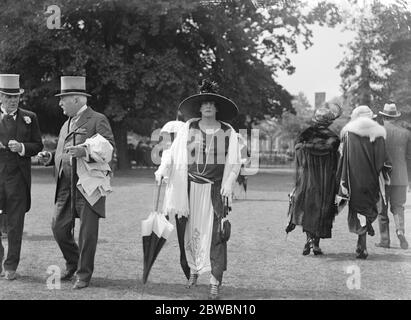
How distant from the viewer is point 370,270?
24.8 ft

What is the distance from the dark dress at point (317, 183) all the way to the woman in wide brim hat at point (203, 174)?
2.45 metres

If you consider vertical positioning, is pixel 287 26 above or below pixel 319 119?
above

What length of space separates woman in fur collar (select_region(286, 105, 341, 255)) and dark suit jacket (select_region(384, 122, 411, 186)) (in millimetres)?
1370

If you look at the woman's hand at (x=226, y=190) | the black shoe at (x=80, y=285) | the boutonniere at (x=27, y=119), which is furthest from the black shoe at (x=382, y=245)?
A: the boutonniere at (x=27, y=119)

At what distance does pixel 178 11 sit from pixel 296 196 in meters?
18.9

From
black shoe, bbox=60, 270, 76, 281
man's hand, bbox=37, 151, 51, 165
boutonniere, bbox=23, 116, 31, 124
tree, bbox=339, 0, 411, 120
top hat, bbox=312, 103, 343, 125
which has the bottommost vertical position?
black shoe, bbox=60, 270, 76, 281

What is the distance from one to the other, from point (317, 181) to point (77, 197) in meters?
3.50

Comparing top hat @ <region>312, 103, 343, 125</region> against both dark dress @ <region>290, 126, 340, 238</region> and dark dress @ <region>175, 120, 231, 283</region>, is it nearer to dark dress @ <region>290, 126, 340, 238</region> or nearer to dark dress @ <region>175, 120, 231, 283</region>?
→ dark dress @ <region>290, 126, 340, 238</region>

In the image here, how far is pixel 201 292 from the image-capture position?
20.7 feet

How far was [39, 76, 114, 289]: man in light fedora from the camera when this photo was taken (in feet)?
21.1

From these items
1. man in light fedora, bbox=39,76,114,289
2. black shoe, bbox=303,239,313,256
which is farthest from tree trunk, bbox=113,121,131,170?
man in light fedora, bbox=39,76,114,289

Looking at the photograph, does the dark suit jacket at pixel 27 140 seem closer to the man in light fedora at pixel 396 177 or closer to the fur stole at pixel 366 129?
the fur stole at pixel 366 129
